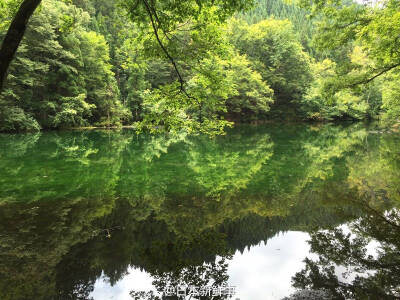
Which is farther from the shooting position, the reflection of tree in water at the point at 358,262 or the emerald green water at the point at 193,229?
the emerald green water at the point at 193,229

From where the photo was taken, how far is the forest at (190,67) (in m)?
5.63

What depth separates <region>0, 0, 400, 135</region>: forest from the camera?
563cm

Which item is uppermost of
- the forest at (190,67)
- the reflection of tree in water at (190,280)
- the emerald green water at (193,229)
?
the forest at (190,67)

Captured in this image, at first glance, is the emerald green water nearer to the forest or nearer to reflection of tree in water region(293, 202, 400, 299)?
reflection of tree in water region(293, 202, 400, 299)

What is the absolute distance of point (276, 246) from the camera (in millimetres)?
5660

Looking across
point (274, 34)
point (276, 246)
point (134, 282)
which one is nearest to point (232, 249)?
point (276, 246)

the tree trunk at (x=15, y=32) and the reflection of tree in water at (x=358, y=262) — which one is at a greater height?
the tree trunk at (x=15, y=32)

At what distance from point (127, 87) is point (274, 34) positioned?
27.9 m

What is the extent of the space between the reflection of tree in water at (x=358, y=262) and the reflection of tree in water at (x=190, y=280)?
118cm

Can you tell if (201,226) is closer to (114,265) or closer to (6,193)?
(114,265)

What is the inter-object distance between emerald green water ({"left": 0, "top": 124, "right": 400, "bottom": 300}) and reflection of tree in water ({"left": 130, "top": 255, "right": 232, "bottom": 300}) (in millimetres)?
22

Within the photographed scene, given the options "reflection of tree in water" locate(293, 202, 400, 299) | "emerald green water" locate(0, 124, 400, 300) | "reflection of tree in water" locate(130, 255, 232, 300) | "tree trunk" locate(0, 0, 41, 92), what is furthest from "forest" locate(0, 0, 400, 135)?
"reflection of tree in water" locate(293, 202, 400, 299)

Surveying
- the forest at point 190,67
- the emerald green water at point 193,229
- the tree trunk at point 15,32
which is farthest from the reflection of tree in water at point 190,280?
the tree trunk at point 15,32

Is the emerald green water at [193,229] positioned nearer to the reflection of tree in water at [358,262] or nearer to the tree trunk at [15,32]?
the reflection of tree in water at [358,262]
